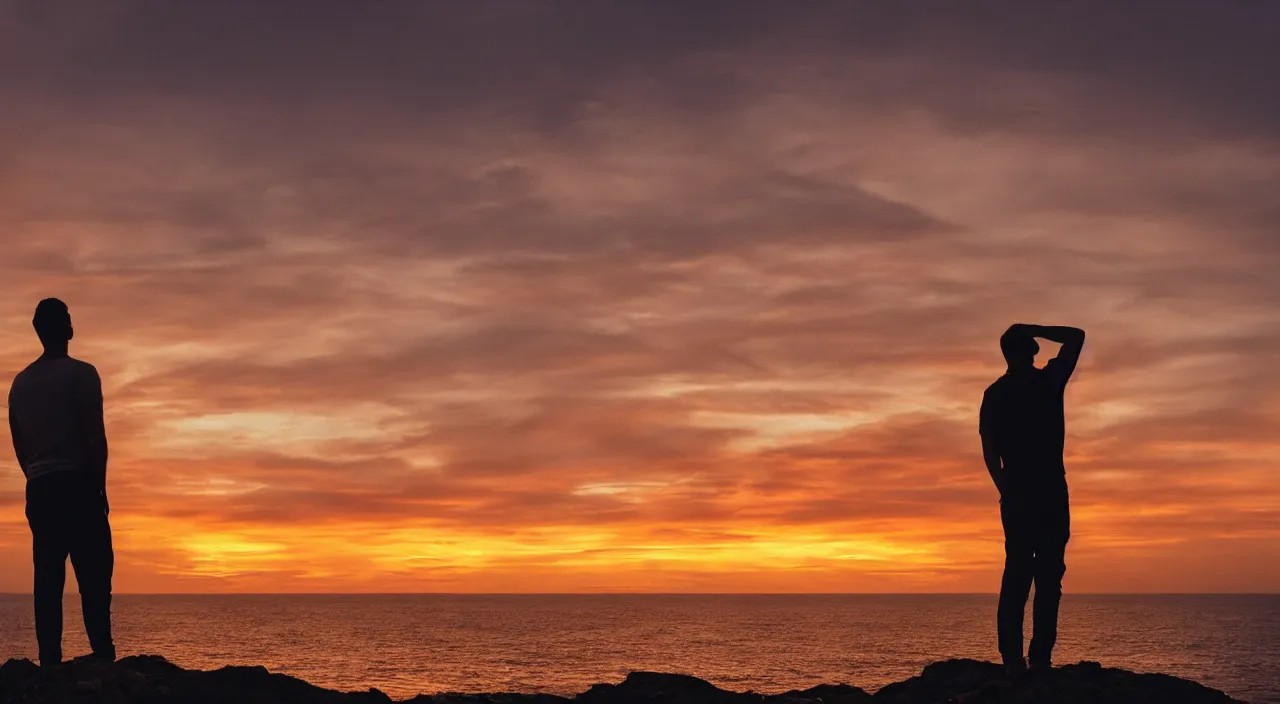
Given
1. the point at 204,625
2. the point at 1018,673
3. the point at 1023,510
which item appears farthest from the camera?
the point at 204,625

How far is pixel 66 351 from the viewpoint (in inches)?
372

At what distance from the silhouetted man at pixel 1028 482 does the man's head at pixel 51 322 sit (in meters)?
7.75

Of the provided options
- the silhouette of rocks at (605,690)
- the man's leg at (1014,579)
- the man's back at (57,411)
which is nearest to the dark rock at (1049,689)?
the silhouette of rocks at (605,690)

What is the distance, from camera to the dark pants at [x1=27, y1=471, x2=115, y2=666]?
9.14m

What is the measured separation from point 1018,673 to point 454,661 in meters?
97.0

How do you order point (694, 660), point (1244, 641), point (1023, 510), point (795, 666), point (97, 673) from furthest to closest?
point (1244, 641) → point (694, 660) → point (795, 666) → point (1023, 510) → point (97, 673)

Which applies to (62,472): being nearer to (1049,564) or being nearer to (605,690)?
(605,690)

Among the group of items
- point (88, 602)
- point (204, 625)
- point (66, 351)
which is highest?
point (66, 351)

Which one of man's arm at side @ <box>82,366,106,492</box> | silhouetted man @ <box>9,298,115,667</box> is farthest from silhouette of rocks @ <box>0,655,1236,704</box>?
man's arm at side @ <box>82,366,106,492</box>

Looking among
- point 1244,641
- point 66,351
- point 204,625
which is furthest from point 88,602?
point 204,625

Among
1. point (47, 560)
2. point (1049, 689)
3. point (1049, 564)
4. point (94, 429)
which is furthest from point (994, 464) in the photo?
point (47, 560)

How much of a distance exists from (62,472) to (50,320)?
1.26 meters

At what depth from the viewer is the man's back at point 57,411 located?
30.0 feet

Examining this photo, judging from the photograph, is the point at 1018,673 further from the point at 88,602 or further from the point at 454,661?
the point at 454,661
